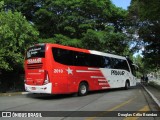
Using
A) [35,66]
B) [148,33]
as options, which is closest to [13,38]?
[35,66]

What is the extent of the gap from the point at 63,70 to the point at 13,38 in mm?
6511

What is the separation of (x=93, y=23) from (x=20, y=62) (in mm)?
9240

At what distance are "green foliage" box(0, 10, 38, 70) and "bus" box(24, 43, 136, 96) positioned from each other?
3651 mm

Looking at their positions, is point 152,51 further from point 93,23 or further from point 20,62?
point 20,62

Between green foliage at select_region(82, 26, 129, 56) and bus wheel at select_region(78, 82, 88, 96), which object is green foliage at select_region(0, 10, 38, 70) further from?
bus wheel at select_region(78, 82, 88, 96)

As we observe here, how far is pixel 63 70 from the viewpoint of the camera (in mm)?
18609

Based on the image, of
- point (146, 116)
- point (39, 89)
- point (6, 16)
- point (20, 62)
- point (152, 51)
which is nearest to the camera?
point (146, 116)

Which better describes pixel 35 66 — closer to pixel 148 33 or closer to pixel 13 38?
pixel 13 38

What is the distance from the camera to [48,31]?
32.0 meters

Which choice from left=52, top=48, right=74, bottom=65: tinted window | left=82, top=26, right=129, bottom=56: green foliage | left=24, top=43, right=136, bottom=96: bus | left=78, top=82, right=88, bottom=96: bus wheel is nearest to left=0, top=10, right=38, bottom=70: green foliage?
left=24, top=43, right=136, bottom=96: bus

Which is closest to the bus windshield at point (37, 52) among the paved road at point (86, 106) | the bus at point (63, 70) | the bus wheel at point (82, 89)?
the bus at point (63, 70)

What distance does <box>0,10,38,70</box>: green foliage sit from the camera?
72.4 feet

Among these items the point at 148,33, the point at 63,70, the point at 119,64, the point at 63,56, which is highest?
the point at 148,33

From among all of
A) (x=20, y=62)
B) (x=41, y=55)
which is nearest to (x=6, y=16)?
(x=20, y=62)
